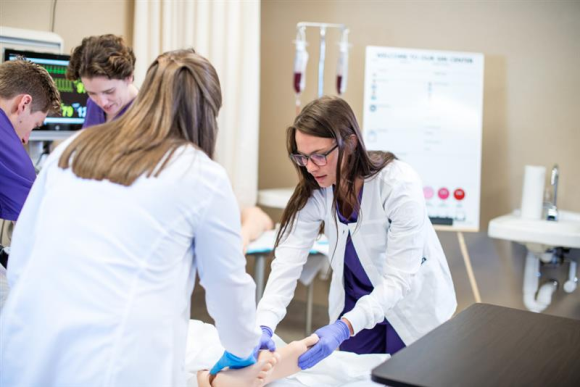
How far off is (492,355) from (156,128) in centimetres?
72

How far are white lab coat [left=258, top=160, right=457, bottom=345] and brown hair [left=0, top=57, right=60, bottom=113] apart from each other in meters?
0.79

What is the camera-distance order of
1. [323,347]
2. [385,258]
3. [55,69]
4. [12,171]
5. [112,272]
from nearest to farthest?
1. [112,272]
2. [323,347]
3. [12,171]
4. [385,258]
5. [55,69]

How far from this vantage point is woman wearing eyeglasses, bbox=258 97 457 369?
1.77m

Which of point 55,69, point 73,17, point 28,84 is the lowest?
point 28,84

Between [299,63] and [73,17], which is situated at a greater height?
[73,17]

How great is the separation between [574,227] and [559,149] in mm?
539

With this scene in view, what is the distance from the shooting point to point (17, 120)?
6.02 feet

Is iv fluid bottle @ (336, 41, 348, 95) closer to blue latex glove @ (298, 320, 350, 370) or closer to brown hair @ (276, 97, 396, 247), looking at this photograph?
brown hair @ (276, 97, 396, 247)

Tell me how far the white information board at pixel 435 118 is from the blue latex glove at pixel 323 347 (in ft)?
5.38

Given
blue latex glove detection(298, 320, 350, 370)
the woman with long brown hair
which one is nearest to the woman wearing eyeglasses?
blue latex glove detection(298, 320, 350, 370)

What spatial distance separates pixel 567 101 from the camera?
3.35m

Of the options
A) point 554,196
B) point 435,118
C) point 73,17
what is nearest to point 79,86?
point 73,17

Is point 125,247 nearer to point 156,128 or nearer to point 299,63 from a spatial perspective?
point 156,128

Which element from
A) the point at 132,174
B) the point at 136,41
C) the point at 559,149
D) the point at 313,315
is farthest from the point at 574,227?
the point at 132,174
